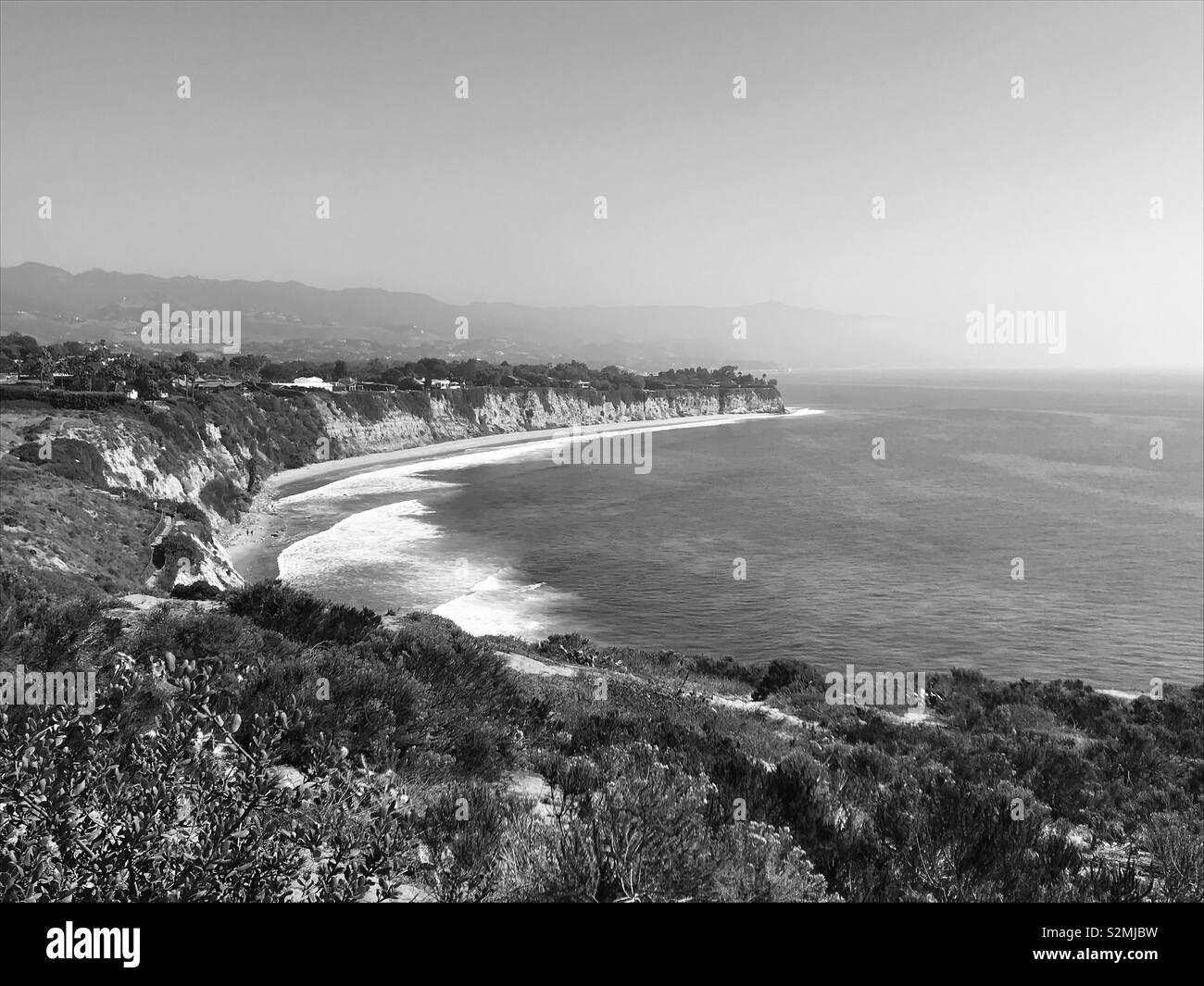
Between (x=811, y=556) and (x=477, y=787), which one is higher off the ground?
(x=477, y=787)

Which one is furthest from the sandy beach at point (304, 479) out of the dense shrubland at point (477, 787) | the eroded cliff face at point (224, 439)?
the dense shrubland at point (477, 787)

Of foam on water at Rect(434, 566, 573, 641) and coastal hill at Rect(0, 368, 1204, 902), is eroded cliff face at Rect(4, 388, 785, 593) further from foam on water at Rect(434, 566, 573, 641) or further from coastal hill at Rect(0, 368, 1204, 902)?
coastal hill at Rect(0, 368, 1204, 902)

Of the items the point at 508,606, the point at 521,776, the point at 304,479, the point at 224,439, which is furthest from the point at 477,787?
the point at 304,479

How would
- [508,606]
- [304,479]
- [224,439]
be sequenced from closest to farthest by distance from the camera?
[508,606] → [224,439] → [304,479]

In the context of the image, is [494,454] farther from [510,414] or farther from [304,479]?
[510,414]
